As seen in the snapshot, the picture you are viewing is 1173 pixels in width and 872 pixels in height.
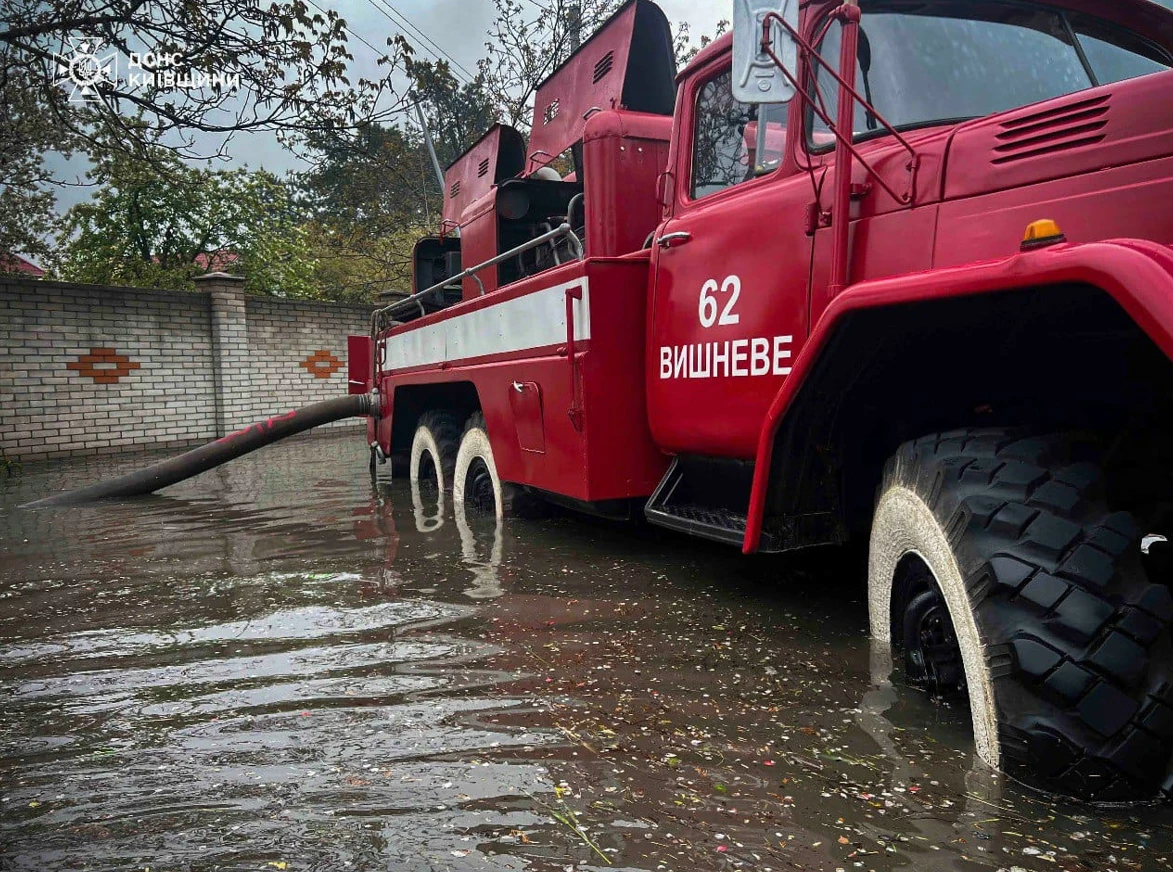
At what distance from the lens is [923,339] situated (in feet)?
8.41

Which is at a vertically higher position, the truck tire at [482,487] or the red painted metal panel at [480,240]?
the red painted metal panel at [480,240]

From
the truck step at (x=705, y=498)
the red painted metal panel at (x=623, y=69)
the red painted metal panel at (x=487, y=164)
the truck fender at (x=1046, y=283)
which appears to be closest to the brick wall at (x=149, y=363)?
the red painted metal panel at (x=487, y=164)

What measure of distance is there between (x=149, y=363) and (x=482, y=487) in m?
9.34

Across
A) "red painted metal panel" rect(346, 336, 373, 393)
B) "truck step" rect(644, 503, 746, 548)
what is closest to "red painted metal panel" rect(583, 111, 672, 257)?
"truck step" rect(644, 503, 746, 548)

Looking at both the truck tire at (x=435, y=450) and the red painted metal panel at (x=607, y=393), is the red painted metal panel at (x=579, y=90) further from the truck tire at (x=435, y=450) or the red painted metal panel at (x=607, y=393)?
the truck tire at (x=435, y=450)

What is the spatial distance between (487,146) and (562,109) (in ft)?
4.11

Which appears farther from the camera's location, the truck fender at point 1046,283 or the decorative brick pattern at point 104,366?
the decorative brick pattern at point 104,366

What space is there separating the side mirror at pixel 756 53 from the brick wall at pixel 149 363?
1232cm

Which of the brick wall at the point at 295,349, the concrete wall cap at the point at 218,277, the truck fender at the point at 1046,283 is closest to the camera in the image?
the truck fender at the point at 1046,283

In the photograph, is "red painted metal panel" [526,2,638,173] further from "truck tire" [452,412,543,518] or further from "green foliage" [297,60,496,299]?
"green foliage" [297,60,496,299]

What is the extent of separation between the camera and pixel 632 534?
5.37 metres

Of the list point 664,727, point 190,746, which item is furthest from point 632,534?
point 190,746

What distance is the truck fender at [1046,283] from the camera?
5.51 feet

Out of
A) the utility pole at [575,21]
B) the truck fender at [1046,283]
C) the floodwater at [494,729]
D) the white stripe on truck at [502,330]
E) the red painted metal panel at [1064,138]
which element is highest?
the utility pole at [575,21]
